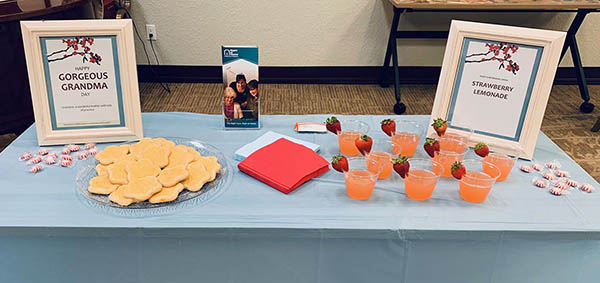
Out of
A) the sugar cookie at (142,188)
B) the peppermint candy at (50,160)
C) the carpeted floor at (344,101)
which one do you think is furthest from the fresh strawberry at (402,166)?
the carpeted floor at (344,101)

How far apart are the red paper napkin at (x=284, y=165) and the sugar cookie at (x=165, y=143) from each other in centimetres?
22

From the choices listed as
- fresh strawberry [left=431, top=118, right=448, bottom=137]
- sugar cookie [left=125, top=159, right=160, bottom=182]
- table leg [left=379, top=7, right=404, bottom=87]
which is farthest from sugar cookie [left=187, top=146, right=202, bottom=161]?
table leg [left=379, top=7, right=404, bottom=87]

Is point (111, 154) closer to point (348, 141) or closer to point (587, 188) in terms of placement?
point (348, 141)

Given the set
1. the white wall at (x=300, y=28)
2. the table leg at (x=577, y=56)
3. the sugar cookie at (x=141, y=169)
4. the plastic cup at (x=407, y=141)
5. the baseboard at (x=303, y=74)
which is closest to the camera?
the sugar cookie at (x=141, y=169)

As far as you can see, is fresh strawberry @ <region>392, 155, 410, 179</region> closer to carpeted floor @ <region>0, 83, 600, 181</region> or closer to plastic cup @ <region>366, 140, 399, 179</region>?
plastic cup @ <region>366, 140, 399, 179</region>

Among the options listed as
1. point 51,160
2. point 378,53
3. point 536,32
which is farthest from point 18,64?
point 378,53

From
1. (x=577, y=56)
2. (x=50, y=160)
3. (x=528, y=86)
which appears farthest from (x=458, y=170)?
(x=577, y=56)

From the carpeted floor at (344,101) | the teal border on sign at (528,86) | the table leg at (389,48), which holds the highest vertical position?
the teal border on sign at (528,86)

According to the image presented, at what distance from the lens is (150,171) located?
128 centimetres

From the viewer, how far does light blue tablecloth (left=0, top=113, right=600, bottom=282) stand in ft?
3.79

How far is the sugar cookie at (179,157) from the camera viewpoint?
1328 millimetres

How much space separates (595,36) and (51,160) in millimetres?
4062

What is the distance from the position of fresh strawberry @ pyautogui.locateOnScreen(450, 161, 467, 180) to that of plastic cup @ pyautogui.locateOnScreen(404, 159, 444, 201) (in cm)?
4

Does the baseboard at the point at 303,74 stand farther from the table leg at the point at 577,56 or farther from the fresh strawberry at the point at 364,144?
the fresh strawberry at the point at 364,144
